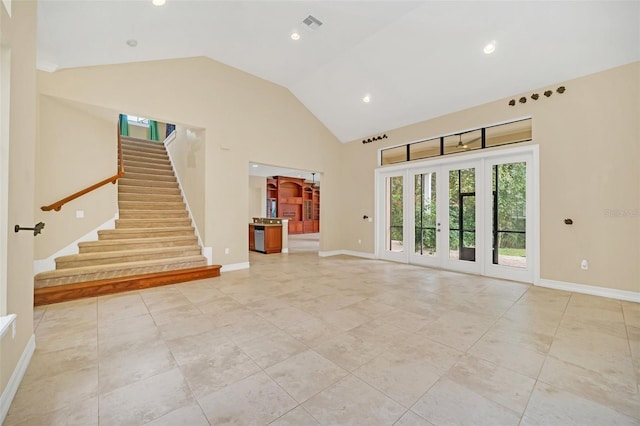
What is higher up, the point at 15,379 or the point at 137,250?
the point at 137,250

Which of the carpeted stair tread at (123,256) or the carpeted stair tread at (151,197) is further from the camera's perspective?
the carpeted stair tread at (151,197)

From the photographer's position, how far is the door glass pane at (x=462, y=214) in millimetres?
5367

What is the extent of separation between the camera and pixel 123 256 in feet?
15.2

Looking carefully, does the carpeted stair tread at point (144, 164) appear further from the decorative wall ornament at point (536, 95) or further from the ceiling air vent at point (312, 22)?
the decorative wall ornament at point (536, 95)

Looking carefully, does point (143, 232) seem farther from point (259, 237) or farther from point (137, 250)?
point (259, 237)

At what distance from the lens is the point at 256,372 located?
2020mm

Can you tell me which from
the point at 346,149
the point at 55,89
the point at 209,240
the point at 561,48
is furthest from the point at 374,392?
the point at 346,149

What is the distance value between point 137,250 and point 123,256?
24 cm

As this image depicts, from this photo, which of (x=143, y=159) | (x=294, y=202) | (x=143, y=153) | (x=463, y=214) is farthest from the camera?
(x=294, y=202)

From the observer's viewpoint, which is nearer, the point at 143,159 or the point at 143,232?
the point at 143,232

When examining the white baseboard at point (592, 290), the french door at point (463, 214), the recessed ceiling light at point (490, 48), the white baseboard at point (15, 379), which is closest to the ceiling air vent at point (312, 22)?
the recessed ceiling light at point (490, 48)

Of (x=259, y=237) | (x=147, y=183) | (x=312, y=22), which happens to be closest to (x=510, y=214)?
(x=312, y=22)

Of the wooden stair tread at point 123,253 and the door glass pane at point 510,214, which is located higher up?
the door glass pane at point 510,214

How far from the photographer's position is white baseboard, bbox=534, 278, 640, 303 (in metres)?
3.72
